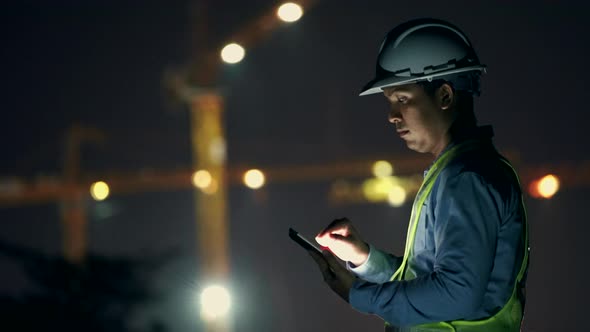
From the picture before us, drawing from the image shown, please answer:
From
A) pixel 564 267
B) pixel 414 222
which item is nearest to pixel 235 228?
pixel 564 267

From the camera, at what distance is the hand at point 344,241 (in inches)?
131

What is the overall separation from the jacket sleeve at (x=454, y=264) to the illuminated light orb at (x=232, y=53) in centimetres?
676

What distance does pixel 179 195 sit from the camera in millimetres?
105000

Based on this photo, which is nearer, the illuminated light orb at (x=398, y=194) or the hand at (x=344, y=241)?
the hand at (x=344, y=241)

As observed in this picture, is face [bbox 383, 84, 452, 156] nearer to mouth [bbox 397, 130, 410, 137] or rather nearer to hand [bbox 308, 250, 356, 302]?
mouth [bbox 397, 130, 410, 137]

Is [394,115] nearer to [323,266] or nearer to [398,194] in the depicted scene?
[323,266]

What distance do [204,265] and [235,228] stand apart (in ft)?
186

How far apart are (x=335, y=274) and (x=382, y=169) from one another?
74.3 m

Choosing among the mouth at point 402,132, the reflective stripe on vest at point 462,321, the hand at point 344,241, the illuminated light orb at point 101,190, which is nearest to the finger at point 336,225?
the hand at point 344,241

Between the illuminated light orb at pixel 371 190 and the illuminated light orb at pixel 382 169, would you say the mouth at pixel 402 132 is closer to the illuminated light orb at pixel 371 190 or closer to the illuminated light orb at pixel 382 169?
the illuminated light orb at pixel 382 169

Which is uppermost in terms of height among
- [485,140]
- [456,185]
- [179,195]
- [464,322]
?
[179,195]

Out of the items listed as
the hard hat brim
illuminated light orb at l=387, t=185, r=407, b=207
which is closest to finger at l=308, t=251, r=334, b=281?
the hard hat brim

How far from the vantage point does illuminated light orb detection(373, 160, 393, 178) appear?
76188 mm

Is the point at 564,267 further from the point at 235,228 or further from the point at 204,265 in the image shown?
the point at 235,228
